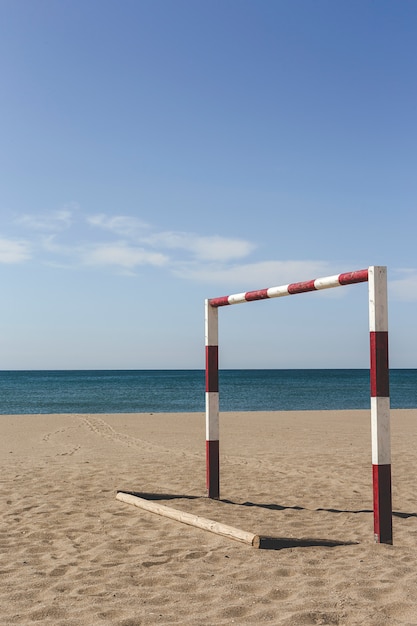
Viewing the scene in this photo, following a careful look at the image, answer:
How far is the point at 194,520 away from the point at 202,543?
50cm

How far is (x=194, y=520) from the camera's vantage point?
6.18 metres

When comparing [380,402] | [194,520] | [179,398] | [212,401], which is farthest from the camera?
[179,398]

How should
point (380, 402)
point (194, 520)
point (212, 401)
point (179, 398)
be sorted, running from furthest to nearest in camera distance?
point (179, 398)
point (212, 401)
point (194, 520)
point (380, 402)

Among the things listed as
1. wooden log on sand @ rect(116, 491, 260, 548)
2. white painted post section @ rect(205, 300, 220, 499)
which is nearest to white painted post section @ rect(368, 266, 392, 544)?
wooden log on sand @ rect(116, 491, 260, 548)

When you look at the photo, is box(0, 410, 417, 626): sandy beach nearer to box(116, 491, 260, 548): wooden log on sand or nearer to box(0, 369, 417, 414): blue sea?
box(116, 491, 260, 548): wooden log on sand

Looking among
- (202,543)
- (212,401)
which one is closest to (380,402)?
(202,543)

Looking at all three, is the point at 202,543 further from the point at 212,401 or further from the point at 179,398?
the point at 179,398

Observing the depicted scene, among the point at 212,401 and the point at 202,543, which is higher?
the point at 212,401

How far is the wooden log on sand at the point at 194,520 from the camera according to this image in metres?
5.53

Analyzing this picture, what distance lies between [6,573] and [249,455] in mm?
7173

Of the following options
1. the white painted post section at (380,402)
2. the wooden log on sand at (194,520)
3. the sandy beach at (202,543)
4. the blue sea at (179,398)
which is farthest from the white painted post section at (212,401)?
the blue sea at (179,398)

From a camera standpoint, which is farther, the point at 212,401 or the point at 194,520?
the point at 212,401

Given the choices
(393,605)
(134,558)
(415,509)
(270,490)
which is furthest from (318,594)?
(270,490)

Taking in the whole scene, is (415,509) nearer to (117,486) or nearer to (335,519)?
(335,519)
